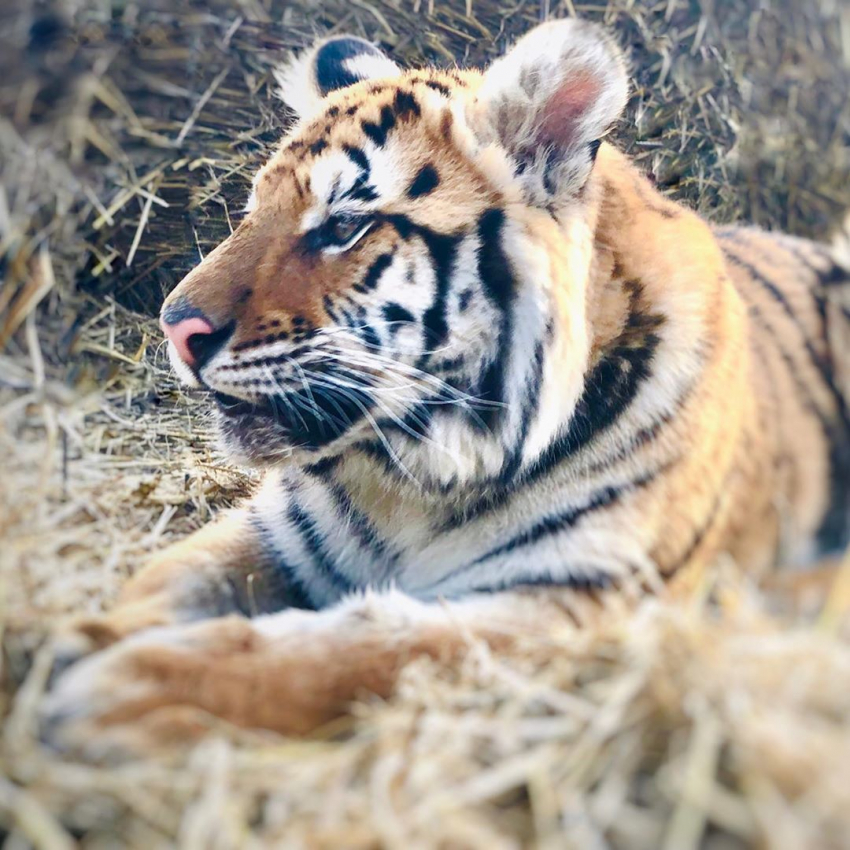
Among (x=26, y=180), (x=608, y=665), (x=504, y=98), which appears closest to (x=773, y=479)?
(x=608, y=665)

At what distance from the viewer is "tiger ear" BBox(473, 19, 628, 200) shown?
1.18 m

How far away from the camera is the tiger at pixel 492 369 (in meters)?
1.21

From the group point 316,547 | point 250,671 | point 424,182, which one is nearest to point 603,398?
point 424,182

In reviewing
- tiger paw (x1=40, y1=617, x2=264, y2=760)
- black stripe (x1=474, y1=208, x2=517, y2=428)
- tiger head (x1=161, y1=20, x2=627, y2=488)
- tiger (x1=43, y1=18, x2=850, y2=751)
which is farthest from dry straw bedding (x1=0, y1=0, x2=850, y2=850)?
black stripe (x1=474, y1=208, x2=517, y2=428)

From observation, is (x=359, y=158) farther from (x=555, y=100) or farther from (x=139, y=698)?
(x=139, y=698)

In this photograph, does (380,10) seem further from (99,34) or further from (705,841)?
(705,841)

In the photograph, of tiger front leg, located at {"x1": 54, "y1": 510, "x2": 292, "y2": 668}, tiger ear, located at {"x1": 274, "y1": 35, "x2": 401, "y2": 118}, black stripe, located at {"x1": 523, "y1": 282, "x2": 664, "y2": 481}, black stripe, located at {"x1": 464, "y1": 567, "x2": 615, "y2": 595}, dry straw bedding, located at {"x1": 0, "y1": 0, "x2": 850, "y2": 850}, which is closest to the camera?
dry straw bedding, located at {"x1": 0, "y1": 0, "x2": 850, "y2": 850}

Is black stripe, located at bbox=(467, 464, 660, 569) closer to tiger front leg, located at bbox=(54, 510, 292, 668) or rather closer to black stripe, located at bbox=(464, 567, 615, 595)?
black stripe, located at bbox=(464, 567, 615, 595)

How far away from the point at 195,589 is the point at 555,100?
2.70 ft

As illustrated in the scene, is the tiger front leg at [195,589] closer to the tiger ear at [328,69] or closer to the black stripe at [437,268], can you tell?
the black stripe at [437,268]

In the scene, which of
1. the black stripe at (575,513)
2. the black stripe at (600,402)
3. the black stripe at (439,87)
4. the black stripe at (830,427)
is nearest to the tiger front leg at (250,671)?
the black stripe at (575,513)

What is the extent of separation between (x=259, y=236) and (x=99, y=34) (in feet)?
1.25

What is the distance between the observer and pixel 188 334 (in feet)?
4.00

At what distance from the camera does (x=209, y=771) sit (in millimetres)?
832
